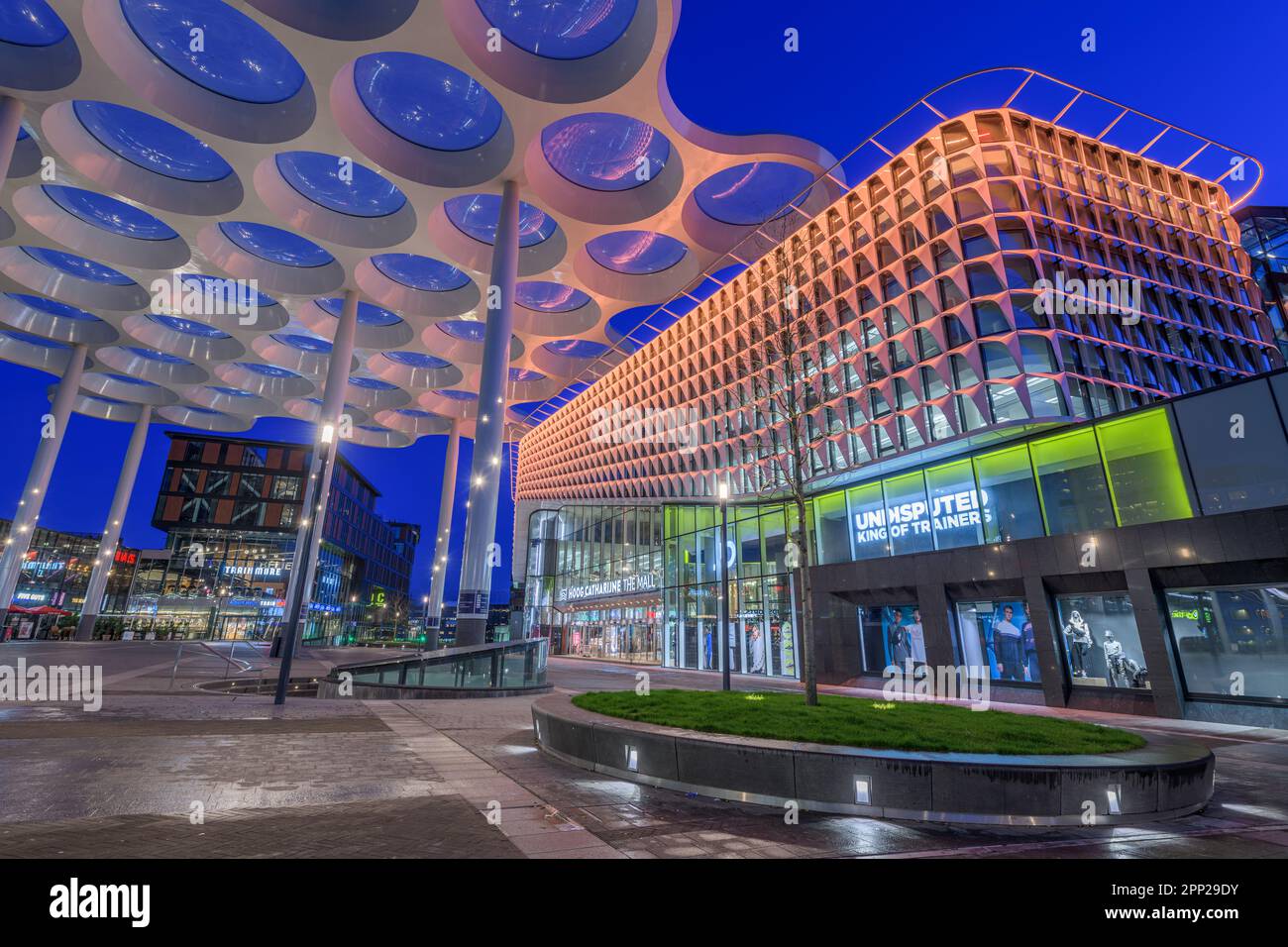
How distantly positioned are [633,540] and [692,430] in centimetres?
1069

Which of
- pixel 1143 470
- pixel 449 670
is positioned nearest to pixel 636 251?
pixel 449 670

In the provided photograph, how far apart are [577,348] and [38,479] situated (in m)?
36.3

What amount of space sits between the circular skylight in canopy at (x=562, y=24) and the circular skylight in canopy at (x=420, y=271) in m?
15.0

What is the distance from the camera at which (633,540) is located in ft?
162

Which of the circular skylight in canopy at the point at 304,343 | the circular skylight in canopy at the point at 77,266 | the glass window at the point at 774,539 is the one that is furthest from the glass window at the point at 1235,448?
the circular skylight in canopy at the point at 77,266

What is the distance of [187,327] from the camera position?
39906mm

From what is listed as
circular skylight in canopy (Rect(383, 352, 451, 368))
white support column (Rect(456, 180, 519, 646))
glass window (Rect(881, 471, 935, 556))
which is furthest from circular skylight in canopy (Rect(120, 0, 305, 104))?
glass window (Rect(881, 471, 935, 556))

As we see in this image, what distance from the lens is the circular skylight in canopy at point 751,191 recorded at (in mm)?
29109

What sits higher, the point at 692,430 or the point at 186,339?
the point at 186,339

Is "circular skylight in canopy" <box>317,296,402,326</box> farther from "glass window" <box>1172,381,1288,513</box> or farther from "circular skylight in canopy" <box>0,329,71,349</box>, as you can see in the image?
"glass window" <box>1172,381,1288,513</box>
